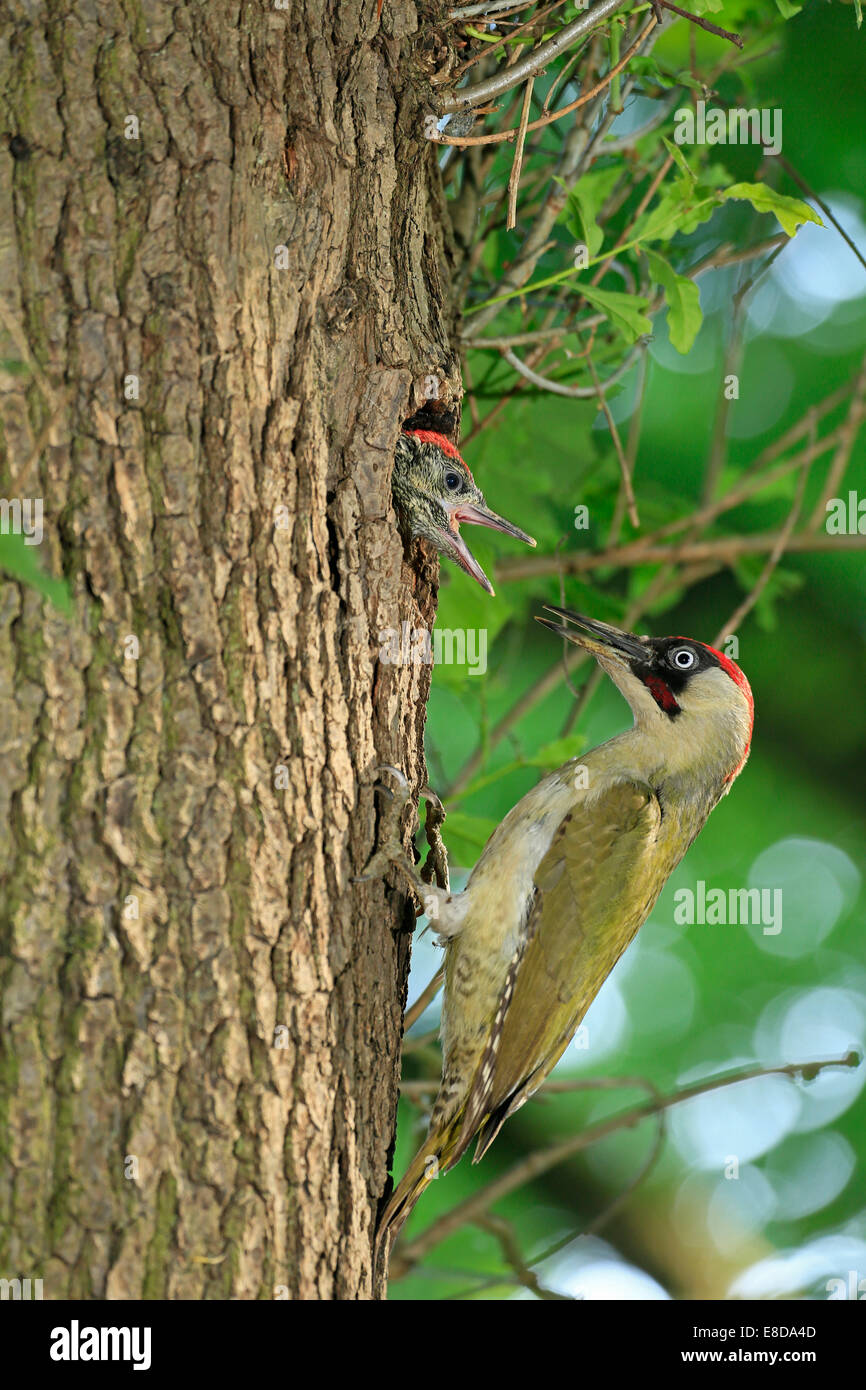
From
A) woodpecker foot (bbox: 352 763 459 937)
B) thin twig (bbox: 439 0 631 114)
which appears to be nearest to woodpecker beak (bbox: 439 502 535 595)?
woodpecker foot (bbox: 352 763 459 937)

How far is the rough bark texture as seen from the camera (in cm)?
169

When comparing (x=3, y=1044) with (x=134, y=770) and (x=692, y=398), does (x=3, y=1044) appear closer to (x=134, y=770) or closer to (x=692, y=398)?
(x=134, y=770)

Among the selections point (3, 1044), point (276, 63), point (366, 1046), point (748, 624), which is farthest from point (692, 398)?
point (3, 1044)

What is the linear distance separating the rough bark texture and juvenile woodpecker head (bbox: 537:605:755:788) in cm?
109

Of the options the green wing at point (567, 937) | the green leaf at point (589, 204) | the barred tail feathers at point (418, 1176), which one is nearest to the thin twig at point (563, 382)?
the green leaf at point (589, 204)

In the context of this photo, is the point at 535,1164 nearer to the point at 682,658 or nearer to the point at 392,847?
the point at 682,658

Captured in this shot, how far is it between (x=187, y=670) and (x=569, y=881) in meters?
1.28

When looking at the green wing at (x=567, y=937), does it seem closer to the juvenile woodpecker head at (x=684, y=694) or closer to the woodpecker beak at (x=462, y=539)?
the juvenile woodpecker head at (x=684, y=694)

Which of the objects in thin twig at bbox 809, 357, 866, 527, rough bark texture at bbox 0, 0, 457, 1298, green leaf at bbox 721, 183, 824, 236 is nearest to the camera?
rough bark texture at bbox 0, 0, 457, 1298

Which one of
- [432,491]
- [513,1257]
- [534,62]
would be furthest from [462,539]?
[513,1257]

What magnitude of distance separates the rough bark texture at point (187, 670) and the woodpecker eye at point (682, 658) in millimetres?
1145

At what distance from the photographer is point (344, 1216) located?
1976mm

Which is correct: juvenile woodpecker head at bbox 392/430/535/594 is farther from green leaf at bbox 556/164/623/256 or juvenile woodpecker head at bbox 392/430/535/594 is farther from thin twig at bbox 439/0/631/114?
thin twig at bbox 439/0/631/114

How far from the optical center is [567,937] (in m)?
2.73
